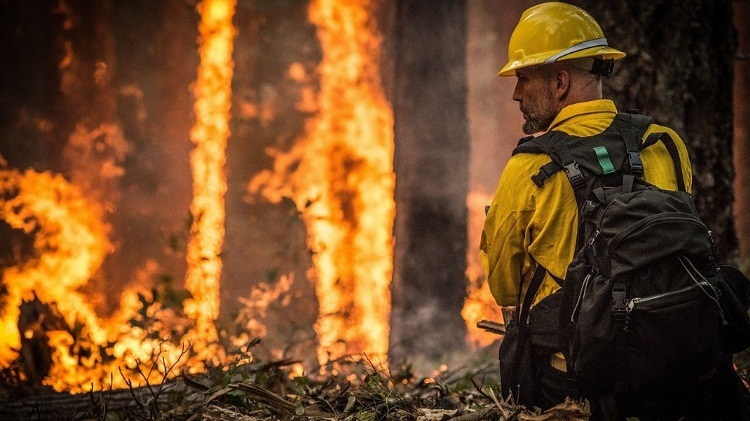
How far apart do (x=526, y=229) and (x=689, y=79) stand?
273 cm

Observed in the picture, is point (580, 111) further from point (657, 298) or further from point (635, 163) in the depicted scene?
point (657, 298)

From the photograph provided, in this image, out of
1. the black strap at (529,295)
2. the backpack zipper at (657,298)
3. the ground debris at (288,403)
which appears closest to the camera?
the backpack zipper at (657,298)

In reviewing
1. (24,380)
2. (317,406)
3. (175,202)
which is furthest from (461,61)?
(175,202)

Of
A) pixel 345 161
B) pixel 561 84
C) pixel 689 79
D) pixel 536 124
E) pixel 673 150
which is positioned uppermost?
pixel 345 161

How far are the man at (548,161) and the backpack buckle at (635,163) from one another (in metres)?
0.16

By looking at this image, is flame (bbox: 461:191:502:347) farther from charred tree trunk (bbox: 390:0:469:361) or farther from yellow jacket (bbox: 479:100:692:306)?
yellow jacket (bbox: 479:100:692:306)

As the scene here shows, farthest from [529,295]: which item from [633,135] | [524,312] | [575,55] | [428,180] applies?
[428,180]

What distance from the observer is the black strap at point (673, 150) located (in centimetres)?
333

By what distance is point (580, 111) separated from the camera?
337 cm

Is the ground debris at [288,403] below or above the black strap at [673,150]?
below

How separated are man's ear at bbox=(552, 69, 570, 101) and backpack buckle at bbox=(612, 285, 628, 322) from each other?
3.24ft

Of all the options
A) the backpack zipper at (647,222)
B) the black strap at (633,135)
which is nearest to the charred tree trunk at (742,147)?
the black strap at (633,135)

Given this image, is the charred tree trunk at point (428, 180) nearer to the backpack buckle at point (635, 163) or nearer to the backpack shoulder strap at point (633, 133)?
the backpack shoulder strap at point (633, 133)

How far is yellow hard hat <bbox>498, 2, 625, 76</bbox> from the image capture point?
11.4 feet
